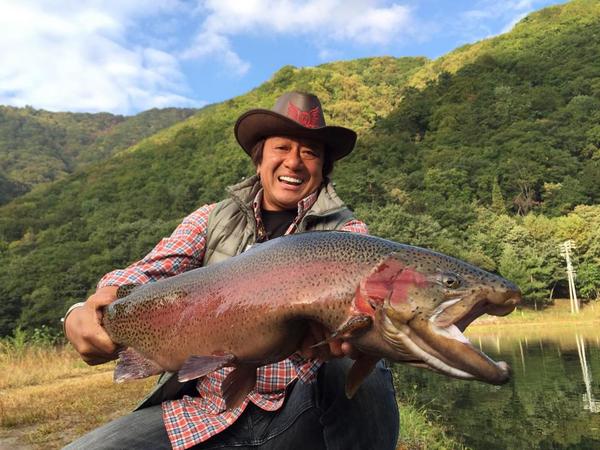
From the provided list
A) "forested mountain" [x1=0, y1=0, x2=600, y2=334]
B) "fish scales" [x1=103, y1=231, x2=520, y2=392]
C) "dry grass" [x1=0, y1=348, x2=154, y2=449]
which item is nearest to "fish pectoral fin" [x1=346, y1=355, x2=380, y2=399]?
"fish scales" [x1=103, y1=231, x2=520, y2=392]

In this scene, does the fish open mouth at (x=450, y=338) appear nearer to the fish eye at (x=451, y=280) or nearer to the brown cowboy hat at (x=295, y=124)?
the fish eye at (x=451, y=280)

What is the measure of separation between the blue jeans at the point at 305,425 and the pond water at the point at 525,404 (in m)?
3.21

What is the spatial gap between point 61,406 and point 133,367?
17.9ft

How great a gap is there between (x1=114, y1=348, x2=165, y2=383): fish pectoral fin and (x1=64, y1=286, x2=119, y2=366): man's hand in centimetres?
9

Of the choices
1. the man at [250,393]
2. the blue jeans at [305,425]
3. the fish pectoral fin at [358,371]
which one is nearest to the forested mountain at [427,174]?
the man at [250,393]

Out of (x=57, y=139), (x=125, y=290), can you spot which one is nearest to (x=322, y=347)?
(x=125, y=290)

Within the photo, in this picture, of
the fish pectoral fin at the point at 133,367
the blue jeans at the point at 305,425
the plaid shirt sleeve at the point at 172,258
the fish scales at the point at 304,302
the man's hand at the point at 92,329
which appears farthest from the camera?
the plaid shirt sleeve at the point at 172,258

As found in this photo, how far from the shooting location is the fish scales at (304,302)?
175 cm

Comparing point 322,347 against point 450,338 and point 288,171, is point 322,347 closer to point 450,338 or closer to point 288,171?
Answer: point 450,338

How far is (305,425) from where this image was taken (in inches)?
105

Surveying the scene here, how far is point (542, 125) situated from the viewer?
241 ft

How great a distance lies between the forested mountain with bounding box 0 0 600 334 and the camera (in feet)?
166

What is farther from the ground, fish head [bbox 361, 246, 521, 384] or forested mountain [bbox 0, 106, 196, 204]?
forested mountain [bbox 0, 106, 196, 204]

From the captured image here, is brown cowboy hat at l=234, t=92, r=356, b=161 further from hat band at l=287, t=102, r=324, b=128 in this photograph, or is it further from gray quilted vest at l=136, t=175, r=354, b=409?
gray quilted vest at l=136, t=175, r=354, b=409
